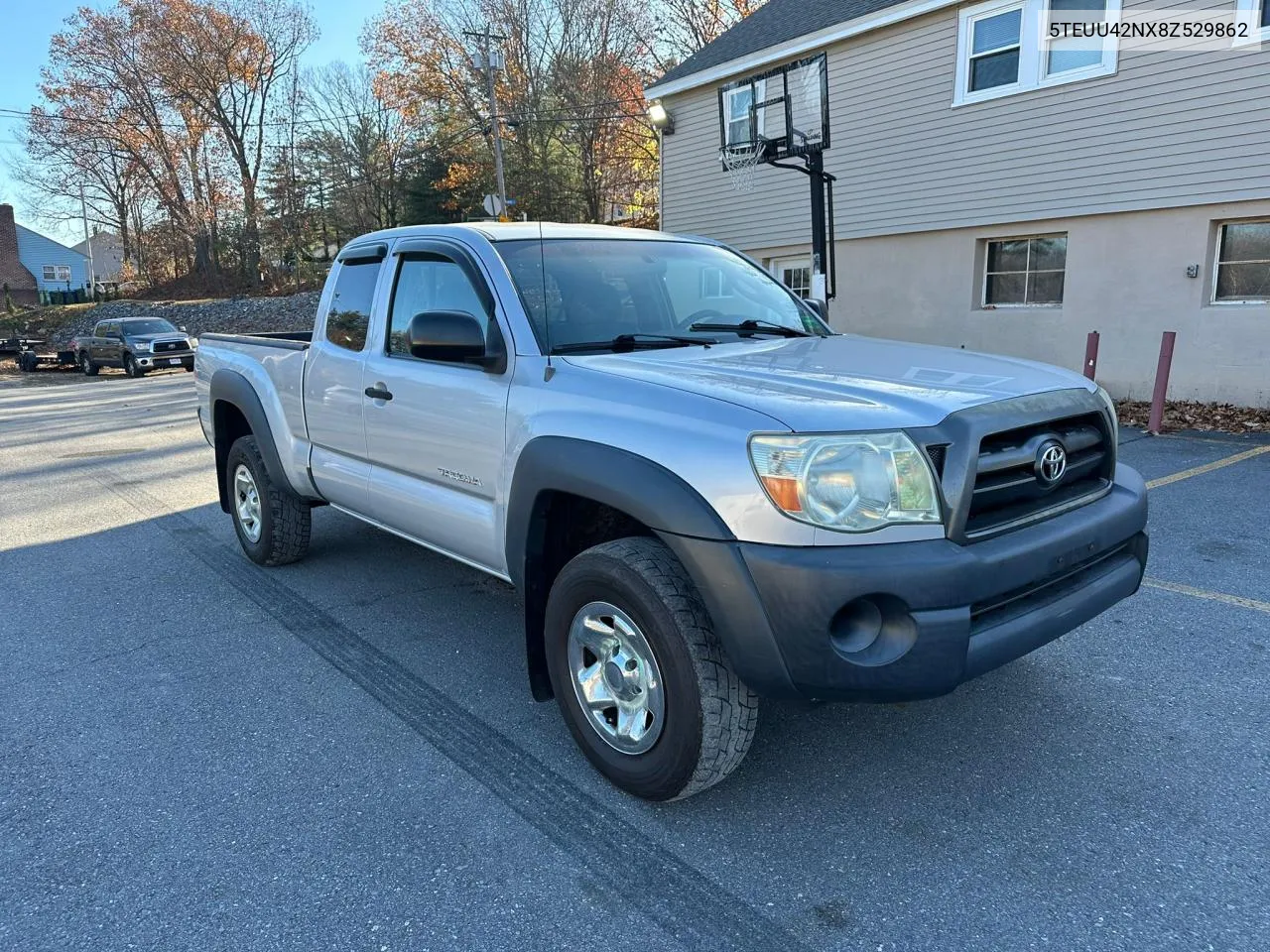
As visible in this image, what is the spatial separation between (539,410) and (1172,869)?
2415mm

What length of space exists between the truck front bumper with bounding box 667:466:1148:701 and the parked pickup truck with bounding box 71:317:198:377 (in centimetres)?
2393

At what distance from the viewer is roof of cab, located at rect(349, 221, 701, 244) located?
12.6 ft

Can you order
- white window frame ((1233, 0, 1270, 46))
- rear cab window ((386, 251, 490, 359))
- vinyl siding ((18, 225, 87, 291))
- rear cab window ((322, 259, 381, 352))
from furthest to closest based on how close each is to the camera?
1. vinyl siding ((18, 225, 87, 291))
2. white window frame ((1233, 0, 1270, 46))
3. rear cab window ((322, 259, 381, 352))
4. rear cab window ((386, 251, 490, 359))

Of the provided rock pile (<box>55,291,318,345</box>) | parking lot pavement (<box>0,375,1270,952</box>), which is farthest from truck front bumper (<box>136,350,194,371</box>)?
parking lot pavement (<box>0,375,1270,952</box>)

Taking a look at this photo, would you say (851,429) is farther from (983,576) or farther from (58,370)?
(58,370)

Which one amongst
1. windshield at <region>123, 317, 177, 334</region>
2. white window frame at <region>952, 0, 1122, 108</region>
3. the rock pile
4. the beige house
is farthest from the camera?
the rock pile

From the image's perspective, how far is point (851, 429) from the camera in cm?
243

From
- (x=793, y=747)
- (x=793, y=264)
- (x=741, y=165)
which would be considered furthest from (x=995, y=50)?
(x=793, y=747)

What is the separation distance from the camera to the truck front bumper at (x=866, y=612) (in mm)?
2361

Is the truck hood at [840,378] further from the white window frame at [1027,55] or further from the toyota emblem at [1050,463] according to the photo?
the white window frame at [1027,55]

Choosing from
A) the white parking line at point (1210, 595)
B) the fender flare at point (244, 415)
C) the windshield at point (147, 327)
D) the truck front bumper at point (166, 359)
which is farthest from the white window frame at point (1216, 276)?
the windshield at point (147, 327)

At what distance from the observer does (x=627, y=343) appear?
3447mm

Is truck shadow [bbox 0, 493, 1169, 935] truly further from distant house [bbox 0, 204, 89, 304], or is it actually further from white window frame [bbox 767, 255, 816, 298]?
distant house [bbox 0, 204, 89, 304]

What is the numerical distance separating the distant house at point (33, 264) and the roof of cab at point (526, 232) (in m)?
58.5
